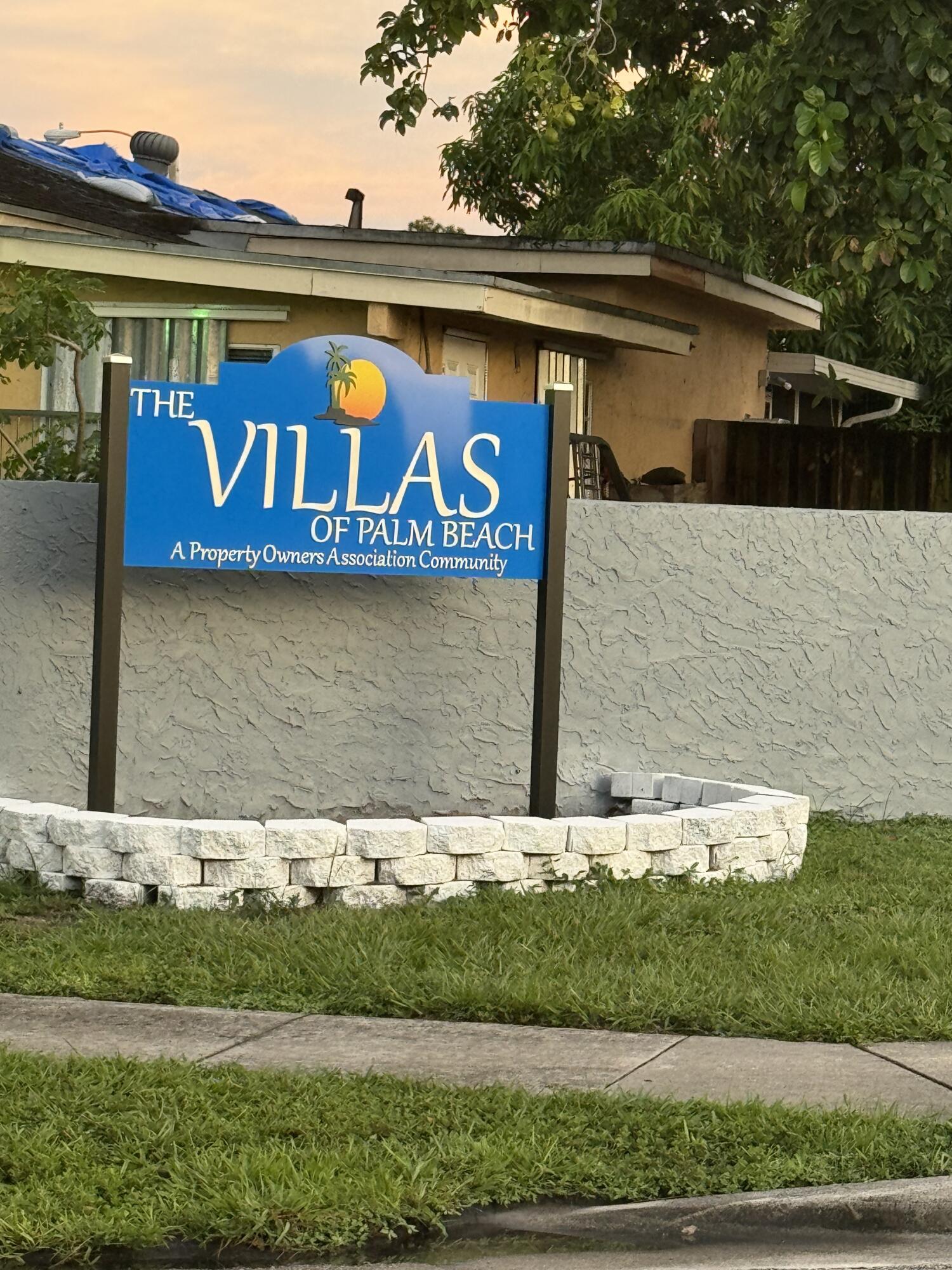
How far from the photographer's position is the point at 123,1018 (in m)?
5.36

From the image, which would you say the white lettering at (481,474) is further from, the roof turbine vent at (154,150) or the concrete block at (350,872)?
the roof turbine vent at (154,150)

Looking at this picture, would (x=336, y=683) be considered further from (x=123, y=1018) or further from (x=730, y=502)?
(x=730, y=502)

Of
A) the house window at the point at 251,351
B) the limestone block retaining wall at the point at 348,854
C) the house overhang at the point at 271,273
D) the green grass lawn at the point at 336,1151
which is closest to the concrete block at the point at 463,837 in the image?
the limestone block retaining wall at the point at 348,854

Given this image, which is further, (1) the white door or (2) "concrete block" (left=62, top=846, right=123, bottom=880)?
(1) the white door

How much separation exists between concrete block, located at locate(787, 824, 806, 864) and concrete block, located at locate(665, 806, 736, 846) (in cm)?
36

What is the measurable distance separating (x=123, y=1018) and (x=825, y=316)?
736 inches

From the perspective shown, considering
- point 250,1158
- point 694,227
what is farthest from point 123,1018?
point 694,227

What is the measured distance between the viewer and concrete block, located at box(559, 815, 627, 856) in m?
7.13

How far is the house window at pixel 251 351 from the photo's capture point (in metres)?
12.2

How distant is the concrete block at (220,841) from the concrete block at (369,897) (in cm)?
39

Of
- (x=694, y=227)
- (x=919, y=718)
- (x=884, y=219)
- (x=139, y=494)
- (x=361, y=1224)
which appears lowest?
(x=361, y=1224)

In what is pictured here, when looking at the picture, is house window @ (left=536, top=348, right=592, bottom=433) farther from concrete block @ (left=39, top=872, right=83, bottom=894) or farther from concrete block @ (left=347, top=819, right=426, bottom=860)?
concrete block @ (left=39, top=872, right=83, bottom=894)

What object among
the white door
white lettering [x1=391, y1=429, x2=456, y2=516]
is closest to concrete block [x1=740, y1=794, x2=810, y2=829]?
white lettering [x1=391, y1=429, x2=456, y2=516]

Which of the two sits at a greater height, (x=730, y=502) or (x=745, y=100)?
(x=745, y=100)
